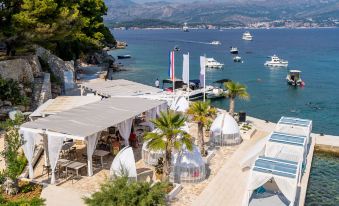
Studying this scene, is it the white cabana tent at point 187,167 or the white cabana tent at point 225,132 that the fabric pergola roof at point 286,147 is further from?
the white cabana tent at point 187,167

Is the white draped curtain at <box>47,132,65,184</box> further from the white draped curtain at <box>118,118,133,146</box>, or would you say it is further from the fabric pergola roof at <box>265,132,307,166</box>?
the fabric pergola roof at <box>265,132,307,166</box>

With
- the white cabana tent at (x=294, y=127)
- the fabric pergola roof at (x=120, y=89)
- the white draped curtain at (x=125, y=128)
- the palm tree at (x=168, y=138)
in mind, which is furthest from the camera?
the fabric pergola roof at (x=120, y=89)

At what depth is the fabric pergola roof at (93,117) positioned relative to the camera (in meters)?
17.1

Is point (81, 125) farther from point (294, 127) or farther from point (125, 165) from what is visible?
point (294, 127)

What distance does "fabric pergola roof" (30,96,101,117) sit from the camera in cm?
2154

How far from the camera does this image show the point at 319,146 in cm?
2328

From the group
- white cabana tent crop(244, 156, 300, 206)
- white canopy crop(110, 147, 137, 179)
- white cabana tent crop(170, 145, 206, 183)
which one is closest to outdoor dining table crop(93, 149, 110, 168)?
white canopy crop(110, 147, 137, 179)

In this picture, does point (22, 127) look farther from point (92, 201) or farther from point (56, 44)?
point (56, 44)

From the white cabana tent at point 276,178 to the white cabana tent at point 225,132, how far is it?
6.84 m

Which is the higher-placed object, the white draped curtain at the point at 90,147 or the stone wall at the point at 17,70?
the stone wall at the point at 17,70

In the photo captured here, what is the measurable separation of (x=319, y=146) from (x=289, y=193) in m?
9.82

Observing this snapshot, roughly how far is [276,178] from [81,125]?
8.90 metres

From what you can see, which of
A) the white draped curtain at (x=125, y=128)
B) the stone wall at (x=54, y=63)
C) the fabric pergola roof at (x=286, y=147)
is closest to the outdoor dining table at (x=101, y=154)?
the white draped curtain at (x=125, y=128)

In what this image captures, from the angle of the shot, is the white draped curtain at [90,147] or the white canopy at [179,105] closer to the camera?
the white draped curtain at [90,147]
